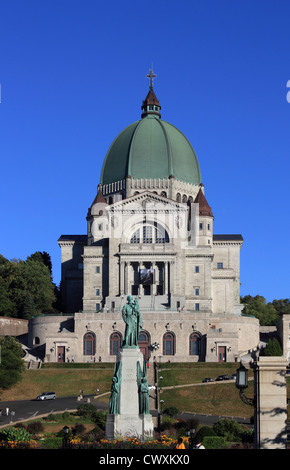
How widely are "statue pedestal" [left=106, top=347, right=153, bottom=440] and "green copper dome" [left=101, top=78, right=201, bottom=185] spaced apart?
7406cm

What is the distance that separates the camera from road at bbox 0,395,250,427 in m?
59.8

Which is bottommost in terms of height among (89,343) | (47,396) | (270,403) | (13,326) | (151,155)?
(47,396)

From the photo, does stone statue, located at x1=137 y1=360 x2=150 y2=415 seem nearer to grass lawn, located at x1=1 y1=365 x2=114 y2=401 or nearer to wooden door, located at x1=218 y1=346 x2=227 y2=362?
grass lawn, located at x1=1 y1=365 x2=114 y2=401

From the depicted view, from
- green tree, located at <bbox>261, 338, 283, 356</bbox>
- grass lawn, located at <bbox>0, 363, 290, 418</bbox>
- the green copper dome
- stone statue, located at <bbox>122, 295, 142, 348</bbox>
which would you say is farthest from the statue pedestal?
the green copper dome

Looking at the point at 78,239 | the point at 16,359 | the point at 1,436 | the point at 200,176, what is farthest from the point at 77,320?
the point at 1,436

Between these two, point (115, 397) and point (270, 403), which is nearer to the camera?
point (270, 403)

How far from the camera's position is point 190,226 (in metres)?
108

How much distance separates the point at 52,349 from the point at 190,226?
27.3 m

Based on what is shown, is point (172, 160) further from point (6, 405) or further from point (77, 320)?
point (6, 405)

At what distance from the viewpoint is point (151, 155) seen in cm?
11350

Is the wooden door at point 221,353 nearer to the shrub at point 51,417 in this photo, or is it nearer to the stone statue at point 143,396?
the shrub at point 51,417

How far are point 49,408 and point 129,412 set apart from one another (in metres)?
26.7

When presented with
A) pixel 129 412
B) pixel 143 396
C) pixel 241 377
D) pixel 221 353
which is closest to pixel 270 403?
pixel 241 377

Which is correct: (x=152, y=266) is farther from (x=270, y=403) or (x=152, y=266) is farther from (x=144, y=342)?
(x=270, y=403)
